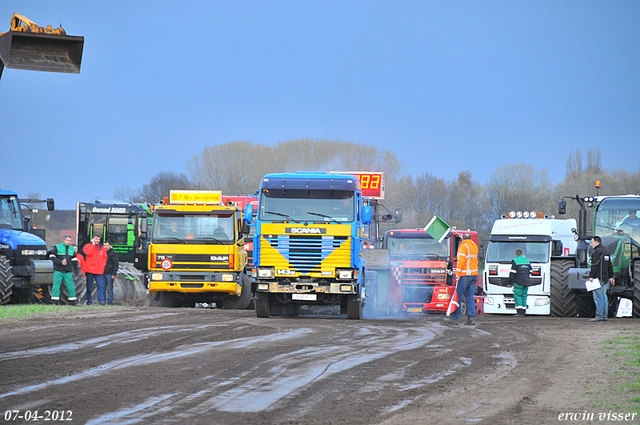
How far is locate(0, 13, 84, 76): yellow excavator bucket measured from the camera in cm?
811

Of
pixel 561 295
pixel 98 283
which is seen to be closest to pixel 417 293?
pixel 561 295

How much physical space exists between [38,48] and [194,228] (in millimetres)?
13315

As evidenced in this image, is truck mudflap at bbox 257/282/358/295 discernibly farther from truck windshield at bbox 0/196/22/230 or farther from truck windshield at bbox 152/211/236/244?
truck windshield at bbox 0/196/22/230

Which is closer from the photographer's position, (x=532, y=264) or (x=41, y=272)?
(x=41, y=272)

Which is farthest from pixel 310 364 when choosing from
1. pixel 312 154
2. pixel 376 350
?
pixel 312 154

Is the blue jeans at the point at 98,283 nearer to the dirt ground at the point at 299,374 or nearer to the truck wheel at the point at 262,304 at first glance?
the truck wheel at the point at 262,304

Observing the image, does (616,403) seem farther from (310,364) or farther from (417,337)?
(417,337)

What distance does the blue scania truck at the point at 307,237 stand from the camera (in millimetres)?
16875

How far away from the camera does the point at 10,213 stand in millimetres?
22266

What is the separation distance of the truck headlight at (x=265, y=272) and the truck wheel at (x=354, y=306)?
1992mm

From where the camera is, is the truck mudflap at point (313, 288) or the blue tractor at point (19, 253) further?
the blue tractor at point (19, 253)

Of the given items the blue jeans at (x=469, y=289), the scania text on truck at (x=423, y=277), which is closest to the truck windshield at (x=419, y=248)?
the scania text on truck at (x=423, y=277)

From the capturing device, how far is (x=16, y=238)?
70.7 feet

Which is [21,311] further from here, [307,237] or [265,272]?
[307,237]
